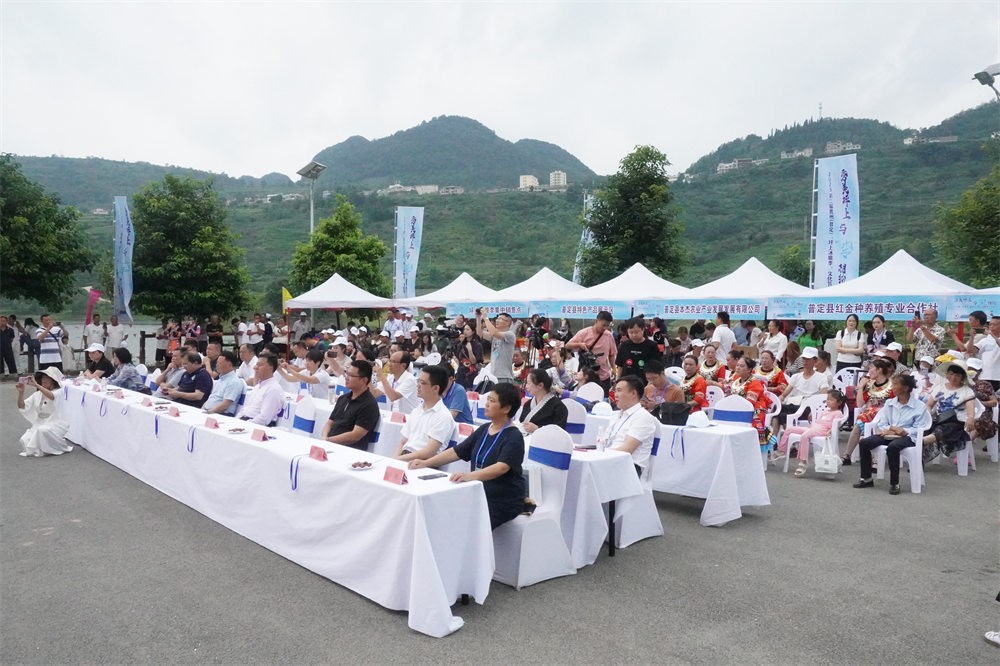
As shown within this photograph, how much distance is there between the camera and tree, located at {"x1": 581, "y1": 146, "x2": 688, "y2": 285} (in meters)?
21.5

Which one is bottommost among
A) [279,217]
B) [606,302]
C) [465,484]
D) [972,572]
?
[972,572]

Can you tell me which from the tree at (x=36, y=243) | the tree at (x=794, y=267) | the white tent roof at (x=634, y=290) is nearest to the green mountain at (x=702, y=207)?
the tree at (x=794, y=267)

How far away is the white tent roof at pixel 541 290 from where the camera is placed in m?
15.3

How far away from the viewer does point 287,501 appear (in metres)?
4.20

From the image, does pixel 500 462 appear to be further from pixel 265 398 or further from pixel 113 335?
pixel 113 335

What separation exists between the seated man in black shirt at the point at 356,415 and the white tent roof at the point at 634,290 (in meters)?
8.23

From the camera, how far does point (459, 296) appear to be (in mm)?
16688

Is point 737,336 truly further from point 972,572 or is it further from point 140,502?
point 140,502

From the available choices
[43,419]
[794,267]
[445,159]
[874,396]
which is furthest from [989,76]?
[445,159]

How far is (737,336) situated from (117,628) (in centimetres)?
1125

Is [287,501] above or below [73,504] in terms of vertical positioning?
above

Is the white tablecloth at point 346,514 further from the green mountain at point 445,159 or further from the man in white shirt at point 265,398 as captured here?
the green mountain at point 445,159

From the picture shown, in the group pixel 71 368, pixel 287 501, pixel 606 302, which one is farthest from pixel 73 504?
pixel 71 368

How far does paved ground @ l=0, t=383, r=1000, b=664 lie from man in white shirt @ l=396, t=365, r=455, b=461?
1.00m
